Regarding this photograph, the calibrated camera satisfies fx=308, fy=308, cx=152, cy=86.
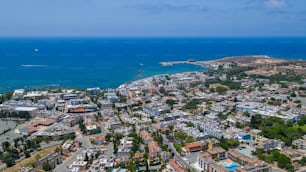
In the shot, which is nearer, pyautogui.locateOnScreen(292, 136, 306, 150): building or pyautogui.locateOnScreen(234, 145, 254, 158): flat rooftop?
pyautogui.locateOnScreen(234, 145, 254, 158): flat rooftop

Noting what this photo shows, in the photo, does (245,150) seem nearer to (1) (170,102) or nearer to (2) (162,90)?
(1) (170,102)

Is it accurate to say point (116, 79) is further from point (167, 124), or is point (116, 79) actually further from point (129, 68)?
point (167, 124)

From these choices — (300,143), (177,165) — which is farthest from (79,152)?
(300,143)

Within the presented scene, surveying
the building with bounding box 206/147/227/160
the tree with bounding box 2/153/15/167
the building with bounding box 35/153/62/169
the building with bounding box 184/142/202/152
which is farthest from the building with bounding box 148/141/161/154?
the tree with bounding box 2/153/15/167

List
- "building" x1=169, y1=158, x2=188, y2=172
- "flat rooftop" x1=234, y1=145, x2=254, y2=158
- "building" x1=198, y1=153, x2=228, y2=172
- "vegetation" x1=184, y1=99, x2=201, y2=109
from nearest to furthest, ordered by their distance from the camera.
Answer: "building" x1=198, y1=153, x2=228, y2=172, "building" x1=169, y1=158, x2=188, y2=172, "flat rooftop" x1=234, y1=145, x2=254, y2=158, "vegetation" x1=184, y1=99, x2=201, y2=109

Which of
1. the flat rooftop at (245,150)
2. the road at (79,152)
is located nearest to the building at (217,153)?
the flat rooftop at (245,150)

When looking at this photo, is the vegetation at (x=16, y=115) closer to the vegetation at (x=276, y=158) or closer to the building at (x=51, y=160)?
the building at (x=51, y=160)

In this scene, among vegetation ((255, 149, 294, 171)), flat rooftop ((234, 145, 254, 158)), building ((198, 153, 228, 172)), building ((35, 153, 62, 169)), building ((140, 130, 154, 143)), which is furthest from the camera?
building ((140, 130, 154, 143))

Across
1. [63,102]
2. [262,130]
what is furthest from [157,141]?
[63,102]

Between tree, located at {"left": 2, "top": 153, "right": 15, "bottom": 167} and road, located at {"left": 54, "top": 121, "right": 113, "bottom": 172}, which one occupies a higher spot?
tree, located at {"left": 2, "top": 153, "right": 15, "bottom": 167}

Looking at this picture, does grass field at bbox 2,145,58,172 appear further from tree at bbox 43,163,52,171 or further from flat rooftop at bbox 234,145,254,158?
flat rooftop at bbox 234,145,254,158
